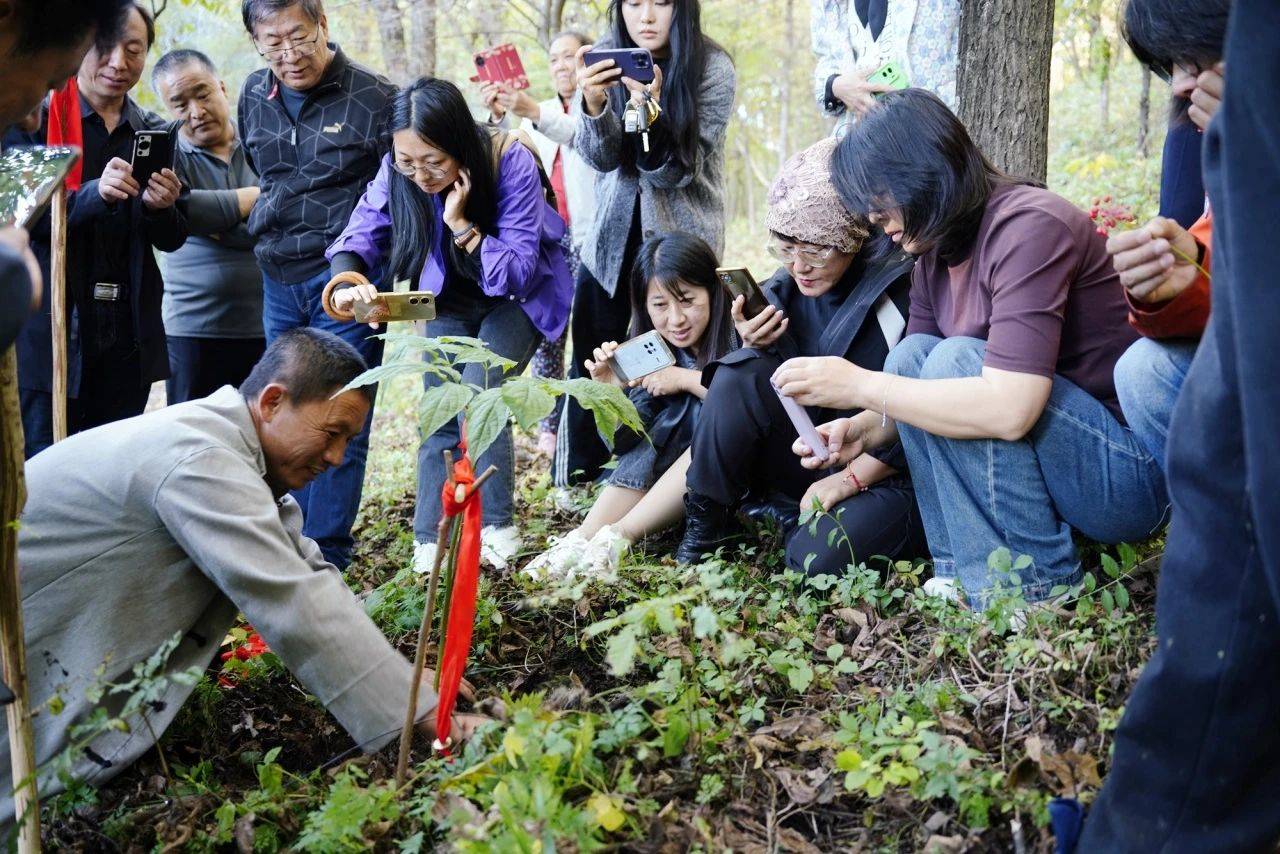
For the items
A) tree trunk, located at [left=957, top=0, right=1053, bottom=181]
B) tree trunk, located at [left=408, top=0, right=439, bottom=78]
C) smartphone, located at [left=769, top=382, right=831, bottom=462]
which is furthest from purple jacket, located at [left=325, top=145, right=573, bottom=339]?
tree trunk, located at [left=408, top=0, right=439, bottom=78]

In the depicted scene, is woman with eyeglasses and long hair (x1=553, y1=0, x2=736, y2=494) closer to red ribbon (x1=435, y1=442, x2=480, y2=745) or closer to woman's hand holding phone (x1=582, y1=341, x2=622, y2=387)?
woman's hand holding phone (x1=582, y1=341, x2=622, y2=387)

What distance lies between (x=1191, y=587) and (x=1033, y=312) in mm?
1364

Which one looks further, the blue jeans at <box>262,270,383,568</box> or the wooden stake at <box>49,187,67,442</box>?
the blue jeans at <box>262,270,383,568</box>

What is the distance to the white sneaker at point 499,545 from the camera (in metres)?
4.14

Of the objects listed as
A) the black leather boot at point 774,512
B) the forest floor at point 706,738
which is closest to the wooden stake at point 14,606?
the forest floor at point 706,738

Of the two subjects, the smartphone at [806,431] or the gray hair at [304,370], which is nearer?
the gray hair at [304,370]

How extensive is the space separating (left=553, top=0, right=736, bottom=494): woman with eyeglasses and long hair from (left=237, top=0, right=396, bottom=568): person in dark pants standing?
0.90 meters

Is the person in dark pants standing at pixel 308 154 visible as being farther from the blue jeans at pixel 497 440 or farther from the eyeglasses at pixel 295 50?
the blue jeans at pixel 497 440

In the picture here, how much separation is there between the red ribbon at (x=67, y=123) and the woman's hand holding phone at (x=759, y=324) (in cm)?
257

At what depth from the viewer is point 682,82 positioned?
15.5ft

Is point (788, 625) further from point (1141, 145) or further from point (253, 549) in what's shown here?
point (1141, 145)

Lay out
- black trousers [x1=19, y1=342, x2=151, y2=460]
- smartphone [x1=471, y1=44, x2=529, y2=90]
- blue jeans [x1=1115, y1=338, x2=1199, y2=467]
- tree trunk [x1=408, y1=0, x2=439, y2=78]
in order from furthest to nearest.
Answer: tree trunk [x1=408, y1=0, x2=439, y2=78] → smartphone [x1=471, y1=44, x2=529, y2=90] → black trousers [x1=19, y1=342, x2=151, y2=460] → blue jeans [x1=1115, y1=338, x2=1199, y2=467]

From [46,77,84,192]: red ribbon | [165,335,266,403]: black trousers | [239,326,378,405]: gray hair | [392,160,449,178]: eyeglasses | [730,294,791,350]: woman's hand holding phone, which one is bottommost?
[165,335,266,403]: black trousers

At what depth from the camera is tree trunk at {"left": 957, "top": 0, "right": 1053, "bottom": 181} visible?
14.3ft
